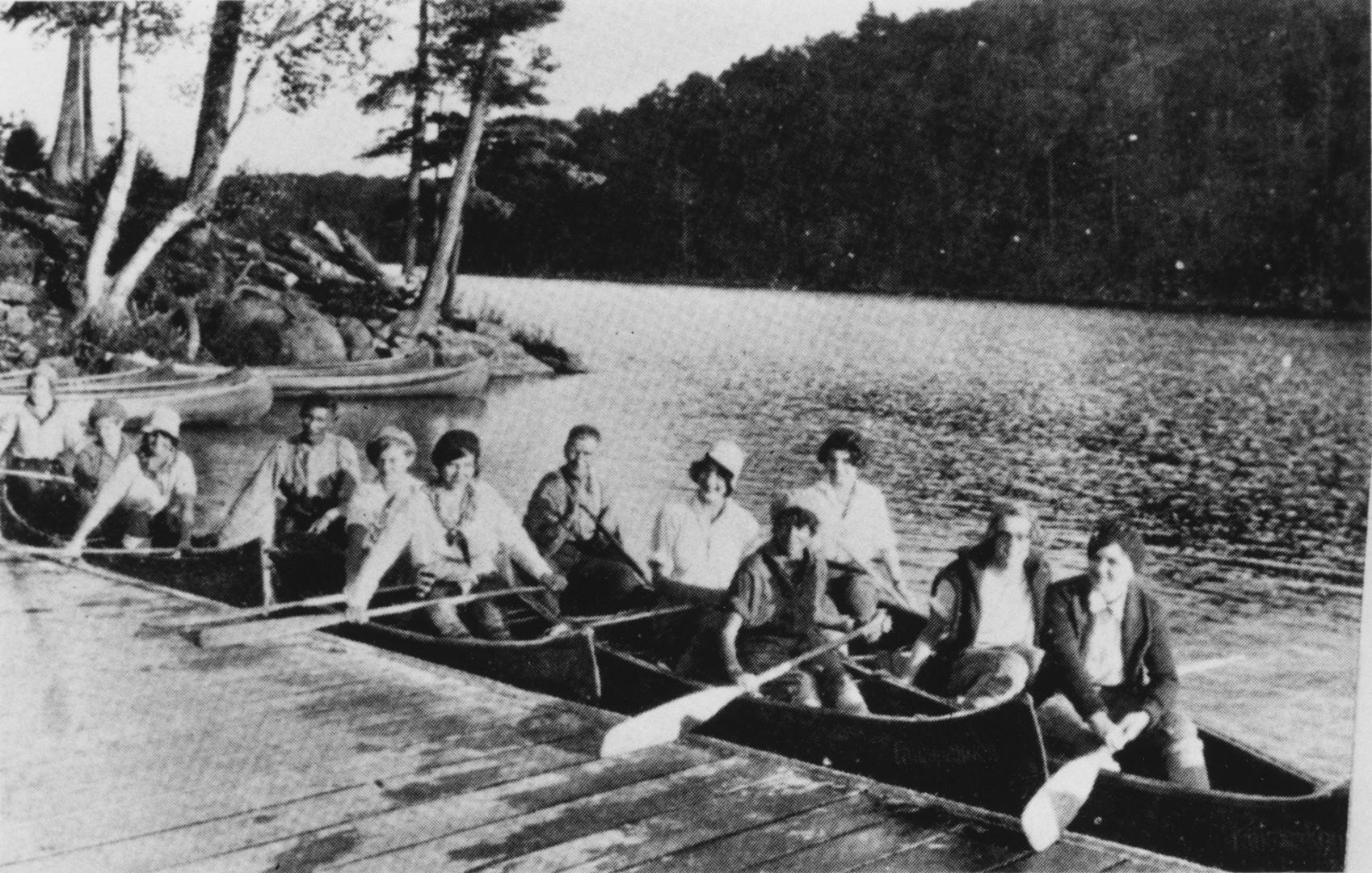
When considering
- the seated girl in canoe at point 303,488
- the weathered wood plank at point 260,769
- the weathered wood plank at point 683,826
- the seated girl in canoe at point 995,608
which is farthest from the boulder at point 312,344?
the weathered wood plank at point 683,826

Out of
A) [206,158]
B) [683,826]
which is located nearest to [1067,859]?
[683,826]

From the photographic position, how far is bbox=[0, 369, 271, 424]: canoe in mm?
14836

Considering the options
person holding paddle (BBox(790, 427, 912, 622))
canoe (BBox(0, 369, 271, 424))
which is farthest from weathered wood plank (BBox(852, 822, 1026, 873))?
canoe (BBox(0, 369, 271, 424))

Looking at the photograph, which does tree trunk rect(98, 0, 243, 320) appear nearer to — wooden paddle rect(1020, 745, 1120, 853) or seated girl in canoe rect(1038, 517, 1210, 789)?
seated girl in canoe rect(1038, 517, 1210, 789)

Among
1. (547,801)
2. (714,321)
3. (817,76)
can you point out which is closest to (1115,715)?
(547,801)

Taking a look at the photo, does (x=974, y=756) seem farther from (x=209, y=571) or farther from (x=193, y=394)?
(x=193, y=394)

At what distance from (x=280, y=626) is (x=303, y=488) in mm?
1867

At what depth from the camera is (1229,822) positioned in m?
3.60

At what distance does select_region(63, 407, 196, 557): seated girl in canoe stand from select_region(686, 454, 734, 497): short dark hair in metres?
3.40

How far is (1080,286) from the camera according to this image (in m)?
24.8

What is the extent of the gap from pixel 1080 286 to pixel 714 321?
36.9 ft

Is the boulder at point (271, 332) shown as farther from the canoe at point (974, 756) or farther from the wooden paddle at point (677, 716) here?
the wooden paddle at point (677, 716)

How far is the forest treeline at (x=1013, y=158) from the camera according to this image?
5500 millimetres

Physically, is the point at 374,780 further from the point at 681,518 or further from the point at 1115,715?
the point at 1115,715
